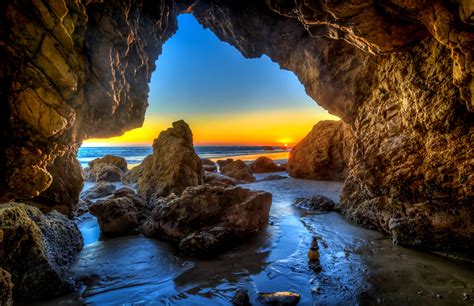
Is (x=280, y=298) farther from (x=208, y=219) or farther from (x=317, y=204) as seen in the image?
(x=317, y=204)

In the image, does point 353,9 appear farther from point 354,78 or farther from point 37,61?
point 37,61

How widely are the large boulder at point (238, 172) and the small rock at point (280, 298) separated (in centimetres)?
1441

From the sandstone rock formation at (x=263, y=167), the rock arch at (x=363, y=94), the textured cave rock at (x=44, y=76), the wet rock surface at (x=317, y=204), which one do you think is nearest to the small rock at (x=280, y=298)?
the rock arch at (x=363, y=94)

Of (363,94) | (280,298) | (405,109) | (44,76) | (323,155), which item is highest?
(363,94)

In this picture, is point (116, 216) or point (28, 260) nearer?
point (28, 260)

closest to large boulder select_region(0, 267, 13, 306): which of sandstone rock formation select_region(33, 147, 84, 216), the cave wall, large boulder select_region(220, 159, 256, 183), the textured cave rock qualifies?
the textured cave rock

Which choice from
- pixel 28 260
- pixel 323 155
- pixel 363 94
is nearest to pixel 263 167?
pixel 323 155

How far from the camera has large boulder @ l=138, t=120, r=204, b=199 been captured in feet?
39.2

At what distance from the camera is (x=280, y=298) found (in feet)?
13.8

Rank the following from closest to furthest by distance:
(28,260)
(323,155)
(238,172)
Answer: (28,260), (323,155), (238,172)

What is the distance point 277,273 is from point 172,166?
8.37m

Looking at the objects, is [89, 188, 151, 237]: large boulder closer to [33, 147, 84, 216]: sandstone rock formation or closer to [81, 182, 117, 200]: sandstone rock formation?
[33, 147, 84, 216]: sandstone rock formation

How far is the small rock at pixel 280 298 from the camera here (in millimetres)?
4164

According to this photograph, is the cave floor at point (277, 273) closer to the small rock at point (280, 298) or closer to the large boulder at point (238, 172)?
the small rock at point (280, 298)
